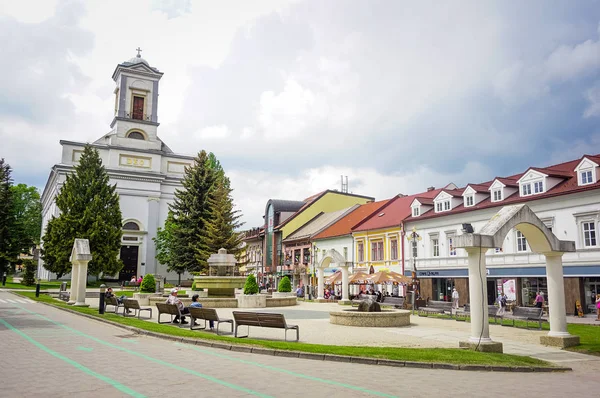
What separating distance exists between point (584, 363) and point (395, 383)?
6152 millimetres

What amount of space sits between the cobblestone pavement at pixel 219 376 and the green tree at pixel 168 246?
3393cm

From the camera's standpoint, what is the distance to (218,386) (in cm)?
764

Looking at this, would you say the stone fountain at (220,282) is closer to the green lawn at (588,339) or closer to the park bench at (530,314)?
the park bench at (530,314)

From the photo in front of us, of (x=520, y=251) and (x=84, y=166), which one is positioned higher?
(x=84, y=166)

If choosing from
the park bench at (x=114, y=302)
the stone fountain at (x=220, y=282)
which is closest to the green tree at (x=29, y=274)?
the stone fountain at (x=220, y=282)

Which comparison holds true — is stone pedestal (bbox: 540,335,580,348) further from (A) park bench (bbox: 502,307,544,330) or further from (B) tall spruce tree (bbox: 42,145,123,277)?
(B) tall spruce tree (bbox: 42,145,123,277)

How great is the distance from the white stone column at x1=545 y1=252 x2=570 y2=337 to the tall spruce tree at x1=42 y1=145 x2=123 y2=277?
40.3 m

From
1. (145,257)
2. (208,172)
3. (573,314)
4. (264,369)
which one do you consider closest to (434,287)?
(573,314)

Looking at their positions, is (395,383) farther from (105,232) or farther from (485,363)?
(105,232)

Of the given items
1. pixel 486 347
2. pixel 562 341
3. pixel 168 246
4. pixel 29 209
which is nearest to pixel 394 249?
pixel 168 246

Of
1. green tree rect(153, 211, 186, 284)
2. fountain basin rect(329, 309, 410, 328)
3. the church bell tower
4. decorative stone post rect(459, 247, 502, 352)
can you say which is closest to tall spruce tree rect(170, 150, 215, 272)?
green tree rect(153, 211, 186, 284)

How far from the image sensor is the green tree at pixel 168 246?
4584 centimetres

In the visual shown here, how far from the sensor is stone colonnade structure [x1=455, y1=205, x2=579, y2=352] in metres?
12.5

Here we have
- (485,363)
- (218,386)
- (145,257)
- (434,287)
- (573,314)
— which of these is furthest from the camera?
(145,257)
